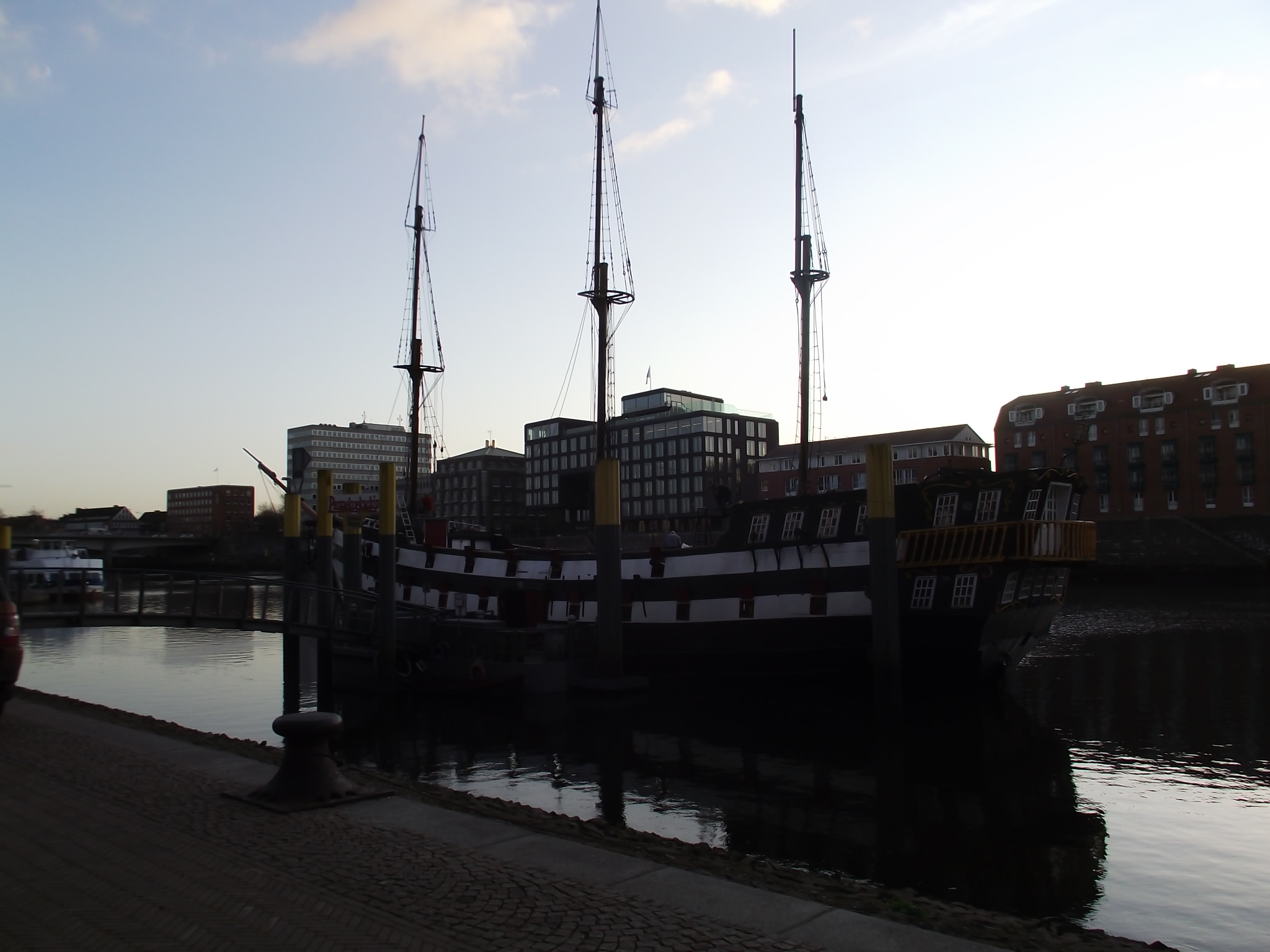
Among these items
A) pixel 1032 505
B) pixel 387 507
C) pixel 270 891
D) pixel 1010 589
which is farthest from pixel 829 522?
pixel 270 891

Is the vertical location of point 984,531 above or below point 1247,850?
above

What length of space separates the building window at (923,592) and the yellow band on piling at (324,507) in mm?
17232

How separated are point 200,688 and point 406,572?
7441 millimetres

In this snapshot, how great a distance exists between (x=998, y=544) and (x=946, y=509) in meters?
1.67

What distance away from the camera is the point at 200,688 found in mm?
30062

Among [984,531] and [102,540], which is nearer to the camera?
[984,531]

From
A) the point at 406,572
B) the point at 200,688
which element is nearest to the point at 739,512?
the point at 406,572

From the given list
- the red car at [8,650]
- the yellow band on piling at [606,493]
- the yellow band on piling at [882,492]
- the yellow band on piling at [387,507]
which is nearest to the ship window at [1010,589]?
the yellow band on piling at [882,492]

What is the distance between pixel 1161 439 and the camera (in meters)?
93.6

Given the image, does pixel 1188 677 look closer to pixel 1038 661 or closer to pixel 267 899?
pixel 1038 661

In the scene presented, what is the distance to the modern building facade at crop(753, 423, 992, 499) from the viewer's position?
10456cm

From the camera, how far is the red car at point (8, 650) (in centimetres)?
1350

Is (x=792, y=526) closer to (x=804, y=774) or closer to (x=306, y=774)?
(x=804, y=774)

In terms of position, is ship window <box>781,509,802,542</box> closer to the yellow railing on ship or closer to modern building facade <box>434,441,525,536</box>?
the yellow railing on ship
